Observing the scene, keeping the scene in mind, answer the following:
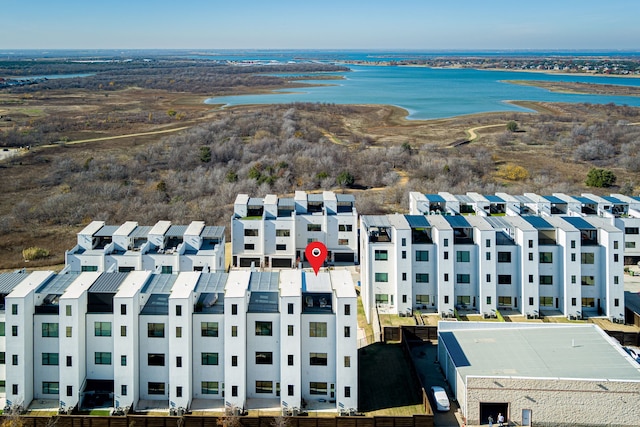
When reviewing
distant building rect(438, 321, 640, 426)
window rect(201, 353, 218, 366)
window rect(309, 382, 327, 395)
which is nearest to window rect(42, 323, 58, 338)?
window rect(201, 353, 218, 366)

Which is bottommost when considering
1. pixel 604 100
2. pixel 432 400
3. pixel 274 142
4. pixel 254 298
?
pixel 432 400

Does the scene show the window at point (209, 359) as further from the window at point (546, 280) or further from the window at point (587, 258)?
the window at point (587, 258)

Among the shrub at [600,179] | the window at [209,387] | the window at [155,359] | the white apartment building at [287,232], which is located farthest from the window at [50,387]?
the shrub at [600,179]

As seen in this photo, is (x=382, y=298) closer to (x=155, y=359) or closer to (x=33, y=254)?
(x=155, y=359)

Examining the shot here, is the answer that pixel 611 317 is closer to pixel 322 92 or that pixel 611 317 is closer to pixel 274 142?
pixel 274 142

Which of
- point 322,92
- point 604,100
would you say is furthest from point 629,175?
point 322,92

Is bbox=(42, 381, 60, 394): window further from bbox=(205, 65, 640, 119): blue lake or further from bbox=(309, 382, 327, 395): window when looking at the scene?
bbox=(205, 65, 640, 119): blue lake
